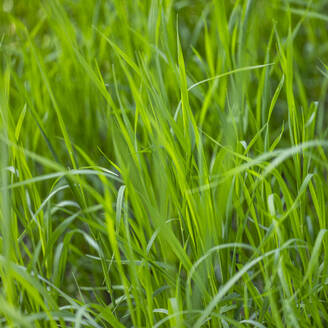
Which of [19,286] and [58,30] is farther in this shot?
→ [58,30]

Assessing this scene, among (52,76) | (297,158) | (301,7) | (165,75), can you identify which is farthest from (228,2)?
(297,158)

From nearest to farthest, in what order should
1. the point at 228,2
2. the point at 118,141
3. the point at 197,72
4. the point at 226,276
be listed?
the point at 118,141 → the point at 226,276 → the point at 197,72 → the point at 228,2

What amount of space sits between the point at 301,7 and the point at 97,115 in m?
0.81

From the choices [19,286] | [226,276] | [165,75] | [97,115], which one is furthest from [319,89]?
[19,286]

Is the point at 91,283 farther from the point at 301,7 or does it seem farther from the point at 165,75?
the point at 301,7

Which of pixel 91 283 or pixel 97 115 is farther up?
pixel 97 115

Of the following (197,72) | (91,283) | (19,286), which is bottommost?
(91,283)

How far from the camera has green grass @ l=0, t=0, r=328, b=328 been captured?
29.2 inches

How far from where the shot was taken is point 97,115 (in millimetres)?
1366

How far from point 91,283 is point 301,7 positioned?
115cm

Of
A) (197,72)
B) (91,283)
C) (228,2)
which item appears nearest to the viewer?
(91,283)

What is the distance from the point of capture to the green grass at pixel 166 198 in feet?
2.43

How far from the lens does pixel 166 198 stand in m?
0.84

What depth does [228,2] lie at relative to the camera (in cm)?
165
